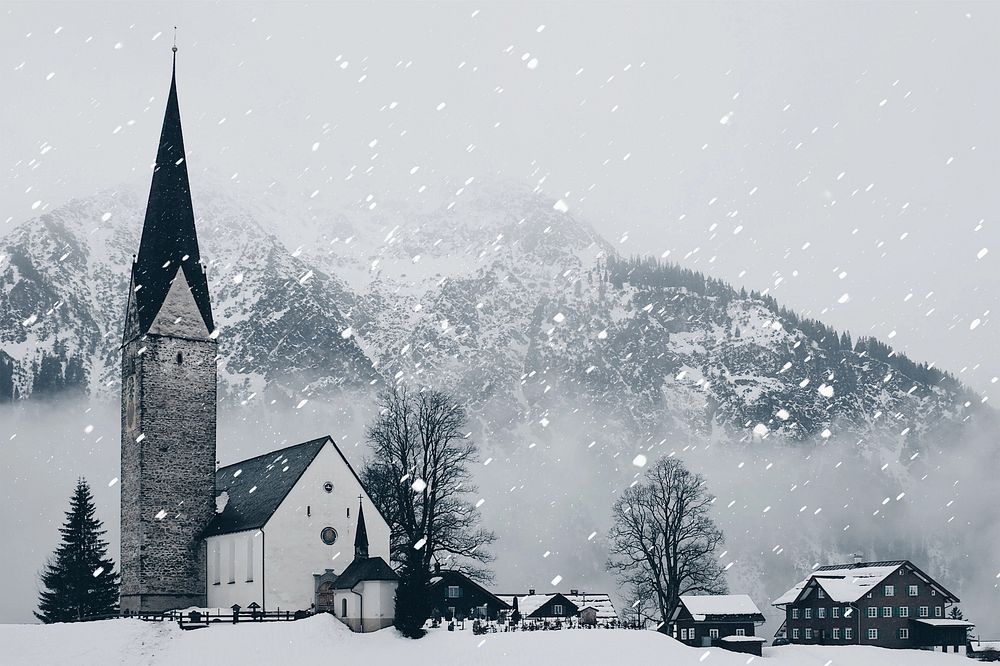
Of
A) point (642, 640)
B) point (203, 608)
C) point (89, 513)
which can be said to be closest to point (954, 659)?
point (642, 640)

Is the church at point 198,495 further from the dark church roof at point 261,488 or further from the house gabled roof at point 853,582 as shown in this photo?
the house gabled roof at point 853,582

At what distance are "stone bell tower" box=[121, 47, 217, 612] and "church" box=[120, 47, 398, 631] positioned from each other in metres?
0.05

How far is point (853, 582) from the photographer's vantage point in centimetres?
9206

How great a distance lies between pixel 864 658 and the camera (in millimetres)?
78312

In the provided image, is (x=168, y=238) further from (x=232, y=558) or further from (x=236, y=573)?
(x=236, y=573)

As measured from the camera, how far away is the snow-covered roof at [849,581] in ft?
295

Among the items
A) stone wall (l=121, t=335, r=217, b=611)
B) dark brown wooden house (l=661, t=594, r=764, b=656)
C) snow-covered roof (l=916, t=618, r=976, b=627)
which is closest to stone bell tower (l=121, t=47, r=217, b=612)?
stone wall (l=121, t=335, r=217, b=611)

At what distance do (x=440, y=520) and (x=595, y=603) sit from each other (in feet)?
101

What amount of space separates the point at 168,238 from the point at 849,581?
5475 centimetres

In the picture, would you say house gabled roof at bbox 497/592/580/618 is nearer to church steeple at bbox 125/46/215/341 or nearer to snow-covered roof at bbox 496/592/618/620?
snow-covered roof at bbox 496/592/618/620

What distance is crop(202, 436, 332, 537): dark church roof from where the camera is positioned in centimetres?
6125

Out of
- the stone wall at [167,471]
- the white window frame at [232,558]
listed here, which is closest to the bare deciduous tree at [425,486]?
the white window frame at [232,558]

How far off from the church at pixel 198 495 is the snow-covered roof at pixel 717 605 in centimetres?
3062

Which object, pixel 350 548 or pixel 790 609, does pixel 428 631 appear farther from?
pixel 790 609
